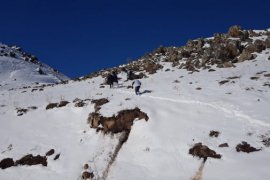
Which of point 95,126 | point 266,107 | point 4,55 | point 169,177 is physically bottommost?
point 169,177

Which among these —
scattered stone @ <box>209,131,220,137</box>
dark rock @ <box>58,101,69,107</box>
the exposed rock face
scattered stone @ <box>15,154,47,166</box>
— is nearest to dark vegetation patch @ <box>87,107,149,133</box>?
scattered stone @ <box>15,154,47,166</box>

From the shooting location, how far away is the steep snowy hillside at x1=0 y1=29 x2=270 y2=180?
62.5 ft

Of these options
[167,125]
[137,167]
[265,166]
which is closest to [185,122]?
[167,125]

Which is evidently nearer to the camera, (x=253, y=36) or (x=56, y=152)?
(x=56, y=152)

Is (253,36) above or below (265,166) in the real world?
above

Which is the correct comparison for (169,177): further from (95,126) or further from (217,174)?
(95,126)

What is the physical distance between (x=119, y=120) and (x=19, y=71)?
48.0 meters

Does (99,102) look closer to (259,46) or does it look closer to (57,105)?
(57,105)

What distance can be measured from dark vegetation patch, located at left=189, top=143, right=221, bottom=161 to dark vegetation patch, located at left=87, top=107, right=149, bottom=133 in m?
4.19

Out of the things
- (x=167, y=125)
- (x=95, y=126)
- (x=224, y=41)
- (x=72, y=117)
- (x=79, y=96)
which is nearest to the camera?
(x=167, y=125)

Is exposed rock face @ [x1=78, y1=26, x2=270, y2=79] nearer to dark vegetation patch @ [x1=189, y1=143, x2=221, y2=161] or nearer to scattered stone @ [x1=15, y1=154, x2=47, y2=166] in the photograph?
scattered stone @ [x1=15, y1=154, x2=47, y2=166]

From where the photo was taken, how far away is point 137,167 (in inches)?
779

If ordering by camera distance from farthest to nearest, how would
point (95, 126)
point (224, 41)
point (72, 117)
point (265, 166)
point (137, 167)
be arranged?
point (224, 41), point (72, 117), point (95, 126), point (137, 167), point (265, 166)

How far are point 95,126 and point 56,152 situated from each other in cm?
268
